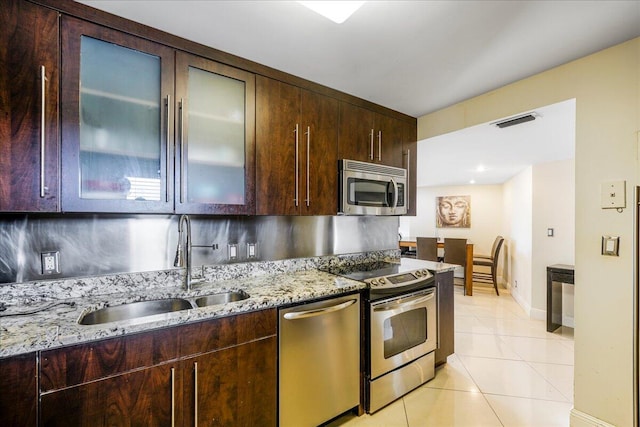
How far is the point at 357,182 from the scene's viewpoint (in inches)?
88.3

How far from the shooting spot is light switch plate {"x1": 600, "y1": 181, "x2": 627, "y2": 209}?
1.59 meters

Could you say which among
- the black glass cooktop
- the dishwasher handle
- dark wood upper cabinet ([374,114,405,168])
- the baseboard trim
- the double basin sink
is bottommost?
the baseboard trim

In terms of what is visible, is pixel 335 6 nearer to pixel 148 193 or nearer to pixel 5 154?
pixel 148 193

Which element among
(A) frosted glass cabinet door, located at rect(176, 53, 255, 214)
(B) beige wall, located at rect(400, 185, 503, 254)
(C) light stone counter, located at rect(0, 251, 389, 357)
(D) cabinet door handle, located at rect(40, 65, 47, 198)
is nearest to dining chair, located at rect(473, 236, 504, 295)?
(B) beige wall, located at rect(400, 185, 503, 254)

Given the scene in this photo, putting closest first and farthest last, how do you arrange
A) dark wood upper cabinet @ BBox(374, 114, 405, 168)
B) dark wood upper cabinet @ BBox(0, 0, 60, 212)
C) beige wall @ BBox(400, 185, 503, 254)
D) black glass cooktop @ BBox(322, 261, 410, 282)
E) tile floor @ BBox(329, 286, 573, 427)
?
1. dark wood upper cabinet @ BBox(0, 0, 60, 212)
2. tile floor @ BBox(329, 286, 573, 427)
3. black glass cooktop @ BBox(322, 261, 410, 282)
4. dark wood upper cabinet @ BBox(374, 114, 405, 168)
5. beige wall @ BBox(400, 185, 503, 254)

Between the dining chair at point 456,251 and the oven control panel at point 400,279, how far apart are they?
3077 mm

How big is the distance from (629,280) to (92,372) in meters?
2.67

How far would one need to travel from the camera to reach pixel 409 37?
4.96ft

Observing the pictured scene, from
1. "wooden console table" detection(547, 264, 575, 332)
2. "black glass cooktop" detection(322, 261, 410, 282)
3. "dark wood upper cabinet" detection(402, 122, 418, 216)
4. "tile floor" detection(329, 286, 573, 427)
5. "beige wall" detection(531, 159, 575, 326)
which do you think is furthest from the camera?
"beige wall" detection(531, 159, 575, 326)

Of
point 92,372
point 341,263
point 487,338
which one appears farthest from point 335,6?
point 487,338

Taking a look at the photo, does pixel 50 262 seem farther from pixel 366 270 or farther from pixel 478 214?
pixel 478 214

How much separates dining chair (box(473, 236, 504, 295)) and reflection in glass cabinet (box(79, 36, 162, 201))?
5.28m

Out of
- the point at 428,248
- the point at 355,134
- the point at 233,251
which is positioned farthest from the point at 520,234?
the point at 233,251

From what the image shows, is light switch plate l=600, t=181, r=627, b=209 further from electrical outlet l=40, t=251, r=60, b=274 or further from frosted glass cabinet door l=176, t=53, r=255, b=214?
electrical outlet l=40, t=251, r=60, b=274
